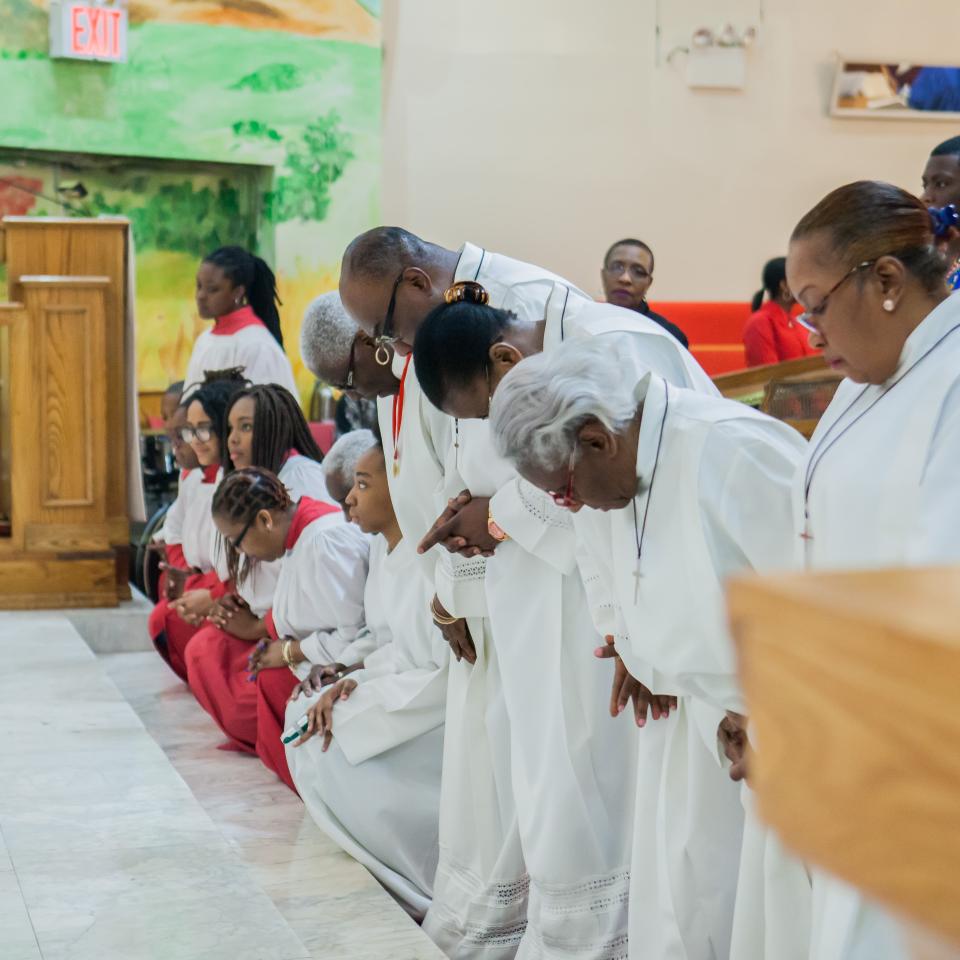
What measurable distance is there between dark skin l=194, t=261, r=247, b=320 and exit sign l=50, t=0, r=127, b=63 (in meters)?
4.22

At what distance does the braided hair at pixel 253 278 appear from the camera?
23.8 ft

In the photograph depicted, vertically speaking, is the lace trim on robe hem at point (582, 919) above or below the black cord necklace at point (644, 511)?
below

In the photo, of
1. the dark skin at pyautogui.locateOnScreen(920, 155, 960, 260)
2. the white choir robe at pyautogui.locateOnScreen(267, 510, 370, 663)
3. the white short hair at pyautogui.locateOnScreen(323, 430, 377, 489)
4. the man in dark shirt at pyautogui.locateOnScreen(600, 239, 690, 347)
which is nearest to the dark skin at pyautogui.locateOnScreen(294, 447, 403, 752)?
the white short hair at pyautogui.locateOnScreen(323, 430, 377, 489)

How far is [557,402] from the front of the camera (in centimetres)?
277

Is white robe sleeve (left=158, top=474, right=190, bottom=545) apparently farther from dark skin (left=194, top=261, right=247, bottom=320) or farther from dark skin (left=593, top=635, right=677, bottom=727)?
dark skin (left=593, top=635, right=677, bottom=727)

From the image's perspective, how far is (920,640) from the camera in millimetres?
579

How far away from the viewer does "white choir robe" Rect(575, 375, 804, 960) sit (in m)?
2.78

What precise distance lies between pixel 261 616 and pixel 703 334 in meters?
7.31

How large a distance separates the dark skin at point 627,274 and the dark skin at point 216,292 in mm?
1903

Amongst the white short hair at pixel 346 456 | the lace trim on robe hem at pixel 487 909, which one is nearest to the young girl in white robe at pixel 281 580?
the white short hair at pixel 346 456

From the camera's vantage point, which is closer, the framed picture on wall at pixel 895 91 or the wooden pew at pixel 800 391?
the wooden pew at pixel 800 391

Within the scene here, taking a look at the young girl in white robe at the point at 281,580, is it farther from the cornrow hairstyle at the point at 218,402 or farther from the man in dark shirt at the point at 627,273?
the man in dark shirt at the point at 627,273

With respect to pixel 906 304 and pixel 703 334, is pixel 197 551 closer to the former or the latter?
pixel 906 304

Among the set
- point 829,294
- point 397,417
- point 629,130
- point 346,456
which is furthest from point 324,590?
point 629,130
